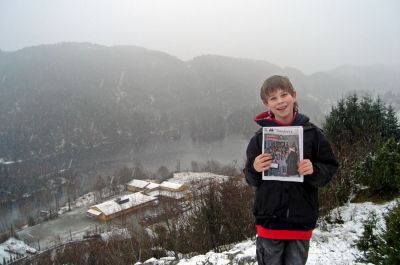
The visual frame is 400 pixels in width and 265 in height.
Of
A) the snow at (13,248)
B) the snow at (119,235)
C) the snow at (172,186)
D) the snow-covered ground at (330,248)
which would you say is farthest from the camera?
the snow at (172,186)

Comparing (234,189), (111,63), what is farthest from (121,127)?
(234,189)

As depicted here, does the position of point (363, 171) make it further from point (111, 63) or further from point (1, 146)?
point (111, 63)

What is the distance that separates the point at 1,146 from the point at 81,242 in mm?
67188

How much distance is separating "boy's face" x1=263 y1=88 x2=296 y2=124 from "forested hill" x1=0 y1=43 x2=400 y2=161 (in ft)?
251

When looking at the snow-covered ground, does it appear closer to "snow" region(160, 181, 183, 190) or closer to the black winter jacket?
the black winter jacket

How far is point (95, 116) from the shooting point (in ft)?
364

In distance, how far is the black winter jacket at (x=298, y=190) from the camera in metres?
2.22

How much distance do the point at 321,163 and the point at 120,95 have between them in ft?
452

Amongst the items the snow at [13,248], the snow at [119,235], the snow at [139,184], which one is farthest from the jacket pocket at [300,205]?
the snow at [139,184]

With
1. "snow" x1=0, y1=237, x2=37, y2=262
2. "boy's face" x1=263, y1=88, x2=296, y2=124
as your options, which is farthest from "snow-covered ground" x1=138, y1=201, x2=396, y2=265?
"snow" x1=0, y1=237, x2=37, y2=262

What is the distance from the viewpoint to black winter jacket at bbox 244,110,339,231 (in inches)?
87.6

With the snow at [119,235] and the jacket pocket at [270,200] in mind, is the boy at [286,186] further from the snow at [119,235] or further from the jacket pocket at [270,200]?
the snow at [119,235]

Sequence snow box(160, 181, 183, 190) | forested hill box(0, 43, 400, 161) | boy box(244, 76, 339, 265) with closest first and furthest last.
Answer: boy box(244, 76, 339, 265) → snow box(160, 181, 183, 190) → forested hill box(0, 43, 400, 161)

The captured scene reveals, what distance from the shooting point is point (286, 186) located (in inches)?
88.4
